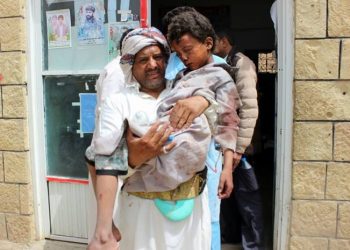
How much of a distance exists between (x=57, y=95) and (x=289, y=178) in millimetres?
1817

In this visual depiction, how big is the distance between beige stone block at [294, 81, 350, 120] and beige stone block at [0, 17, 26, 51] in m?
2.00

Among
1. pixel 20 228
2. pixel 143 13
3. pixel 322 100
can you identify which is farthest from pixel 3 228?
pixel 322 100

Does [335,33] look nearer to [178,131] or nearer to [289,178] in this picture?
[289,178]

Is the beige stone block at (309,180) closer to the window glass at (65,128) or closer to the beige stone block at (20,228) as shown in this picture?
the window glass at (65,128)

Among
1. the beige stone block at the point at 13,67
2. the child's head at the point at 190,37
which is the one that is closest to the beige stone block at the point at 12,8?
the beige stone block at the point at 13,67

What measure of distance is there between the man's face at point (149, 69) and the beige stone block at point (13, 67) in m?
1.74

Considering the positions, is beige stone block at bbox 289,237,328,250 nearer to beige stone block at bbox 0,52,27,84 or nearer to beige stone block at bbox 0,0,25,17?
beige stone block at bbox 0,52,27,84

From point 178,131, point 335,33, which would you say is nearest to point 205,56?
point 178,131

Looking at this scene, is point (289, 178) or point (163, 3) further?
point (163, 3)

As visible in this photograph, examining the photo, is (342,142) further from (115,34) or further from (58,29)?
(58,29)

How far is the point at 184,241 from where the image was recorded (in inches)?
73.6

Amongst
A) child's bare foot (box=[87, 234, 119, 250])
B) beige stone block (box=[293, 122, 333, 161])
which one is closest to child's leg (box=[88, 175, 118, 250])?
child's bare foot (box=[87, 234, 119, 250])

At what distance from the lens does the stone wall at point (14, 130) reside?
3.27 m

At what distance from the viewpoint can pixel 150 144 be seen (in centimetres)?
166
